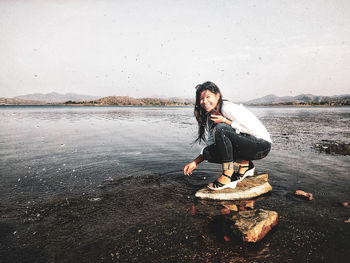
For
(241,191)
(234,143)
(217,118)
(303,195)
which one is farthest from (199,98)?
(303,195)

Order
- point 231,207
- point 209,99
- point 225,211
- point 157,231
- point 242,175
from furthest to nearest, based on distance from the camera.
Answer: point 242,175 → point 209,99 → point 231,207 → point 225,211 → point 157,231

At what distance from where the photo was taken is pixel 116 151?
27.8 ft

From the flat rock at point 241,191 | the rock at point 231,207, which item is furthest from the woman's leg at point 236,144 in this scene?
the rock at point 231,207

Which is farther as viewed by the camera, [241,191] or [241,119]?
[241,191]

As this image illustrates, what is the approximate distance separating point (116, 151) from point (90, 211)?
495 cm

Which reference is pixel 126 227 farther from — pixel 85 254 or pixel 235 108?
pixel 235 108

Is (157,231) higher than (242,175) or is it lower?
lower

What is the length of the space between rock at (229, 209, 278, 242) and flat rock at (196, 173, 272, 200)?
840mm

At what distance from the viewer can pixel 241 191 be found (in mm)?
4320

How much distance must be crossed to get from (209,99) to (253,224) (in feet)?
7.85

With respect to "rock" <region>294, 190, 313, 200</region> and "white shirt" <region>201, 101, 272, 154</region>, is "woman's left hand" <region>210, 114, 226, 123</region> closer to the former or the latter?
"white shirt" <region>201, 101, 272, 154</region>

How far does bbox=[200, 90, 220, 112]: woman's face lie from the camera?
4164mm

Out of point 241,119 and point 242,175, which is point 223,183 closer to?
point 242,175

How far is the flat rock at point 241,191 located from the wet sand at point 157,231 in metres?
0.15
